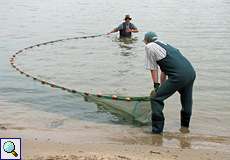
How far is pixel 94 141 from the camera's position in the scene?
8.00m

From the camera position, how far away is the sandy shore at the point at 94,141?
687 cm

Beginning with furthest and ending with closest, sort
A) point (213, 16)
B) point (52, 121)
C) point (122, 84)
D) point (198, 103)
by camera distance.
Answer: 1. point (213, 16)
2. point (122, 84)
3. point (198, 103)
4. point (52, 121)

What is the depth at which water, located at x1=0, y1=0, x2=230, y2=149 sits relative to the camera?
34.8ft

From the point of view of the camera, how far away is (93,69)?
49.8 feet

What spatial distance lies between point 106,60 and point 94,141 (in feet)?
29.4

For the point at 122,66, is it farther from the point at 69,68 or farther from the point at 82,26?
the point at 82,26

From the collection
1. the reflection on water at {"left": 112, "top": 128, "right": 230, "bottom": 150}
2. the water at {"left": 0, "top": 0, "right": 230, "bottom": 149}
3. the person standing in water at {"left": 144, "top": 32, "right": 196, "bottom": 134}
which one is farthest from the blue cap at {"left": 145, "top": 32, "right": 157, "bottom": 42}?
the water at {"left": 0, "top": 0, "right": 230, "bottom": 149}

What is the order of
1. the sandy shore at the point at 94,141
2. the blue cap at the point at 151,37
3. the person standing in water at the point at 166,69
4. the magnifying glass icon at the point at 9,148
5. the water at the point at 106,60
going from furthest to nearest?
the water at the point at 106,60
the blue cap at the point at 151,37
the person standing in water at the point at 166,69
the sandy shore at the point at 94,141
the magnifying glass icon at the point at 9,148

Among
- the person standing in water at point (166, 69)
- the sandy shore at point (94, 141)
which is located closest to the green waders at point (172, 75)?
the person standing in water at point (166, 69)

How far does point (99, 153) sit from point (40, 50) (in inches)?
497

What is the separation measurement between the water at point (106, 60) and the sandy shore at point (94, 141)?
51 centimetres

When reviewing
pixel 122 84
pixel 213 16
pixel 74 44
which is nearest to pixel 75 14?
pixel 213 16

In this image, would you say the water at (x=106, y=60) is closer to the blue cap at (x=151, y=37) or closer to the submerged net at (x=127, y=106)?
the submerged net at (x=127, y=106)

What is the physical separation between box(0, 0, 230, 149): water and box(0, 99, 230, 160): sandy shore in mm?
512
